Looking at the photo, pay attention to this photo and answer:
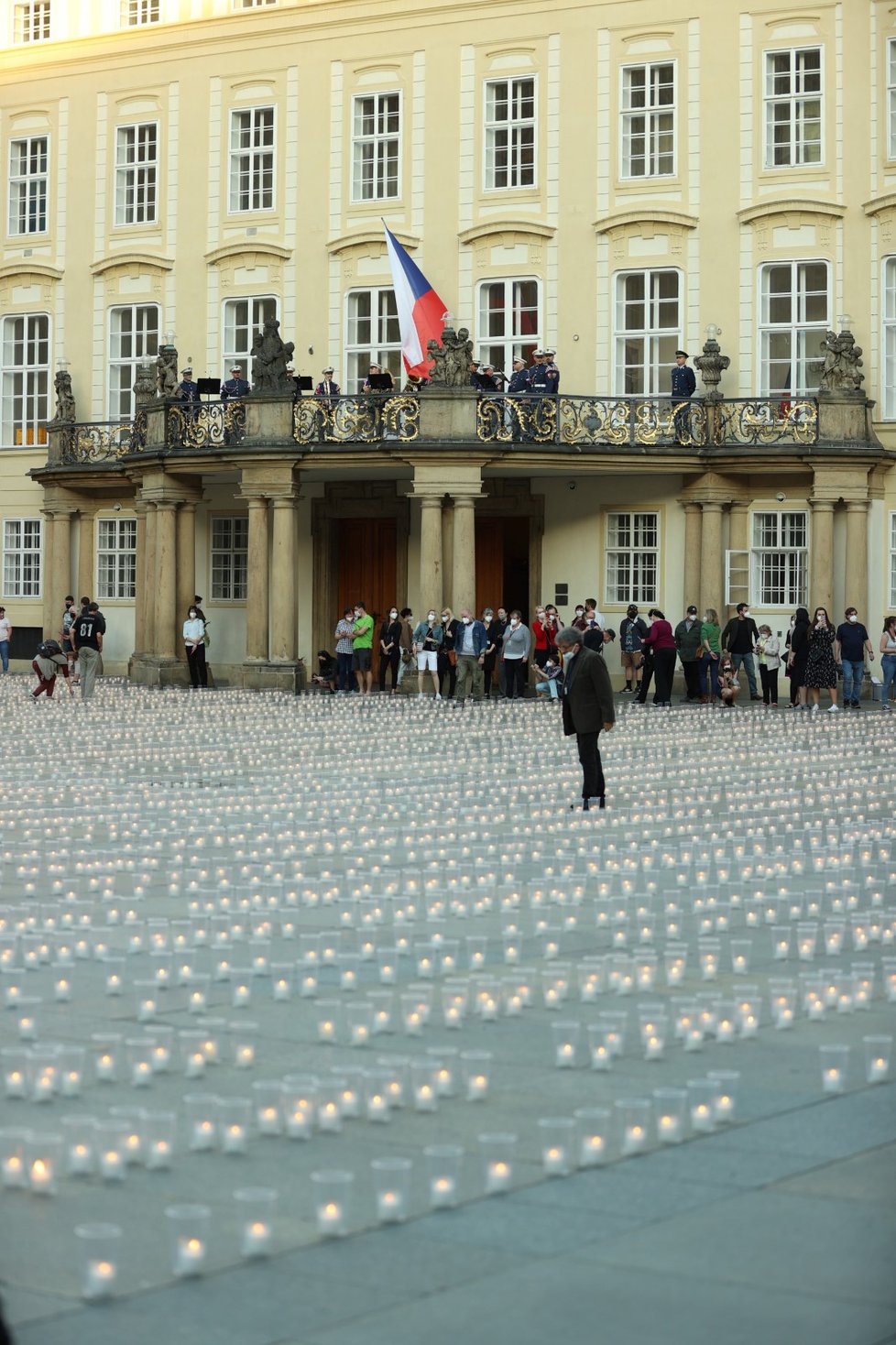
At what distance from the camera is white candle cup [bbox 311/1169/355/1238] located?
5.96 m

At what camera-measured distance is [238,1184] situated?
6.41 meters

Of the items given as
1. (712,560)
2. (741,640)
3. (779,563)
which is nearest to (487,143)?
(712,560)

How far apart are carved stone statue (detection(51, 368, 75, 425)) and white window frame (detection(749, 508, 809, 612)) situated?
1477 cm

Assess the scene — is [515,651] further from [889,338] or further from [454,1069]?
[454,1069]

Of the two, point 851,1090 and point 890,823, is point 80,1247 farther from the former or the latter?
point 890,823

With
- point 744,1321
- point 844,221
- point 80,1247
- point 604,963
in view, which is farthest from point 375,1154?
point 844,221

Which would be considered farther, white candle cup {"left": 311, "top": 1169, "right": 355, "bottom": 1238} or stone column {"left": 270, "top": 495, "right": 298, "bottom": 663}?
stone column {"left": 270, "top": 495, "right": 298, "bottom": 663}

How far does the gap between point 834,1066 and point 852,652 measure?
86.7 feet

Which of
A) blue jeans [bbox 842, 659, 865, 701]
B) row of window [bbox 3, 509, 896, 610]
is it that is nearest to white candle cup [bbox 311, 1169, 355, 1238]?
blue jeans [bbox 842, 659, 865, 701]

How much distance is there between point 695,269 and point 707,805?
22941 millimetres

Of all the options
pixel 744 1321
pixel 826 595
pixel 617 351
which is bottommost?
pixel 744 1321

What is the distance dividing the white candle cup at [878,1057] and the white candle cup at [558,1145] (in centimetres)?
157

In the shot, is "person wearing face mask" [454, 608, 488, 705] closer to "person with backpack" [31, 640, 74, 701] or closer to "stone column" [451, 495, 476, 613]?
"stone column" [451, 495, 476, 613]

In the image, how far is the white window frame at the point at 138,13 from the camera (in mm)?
45375
